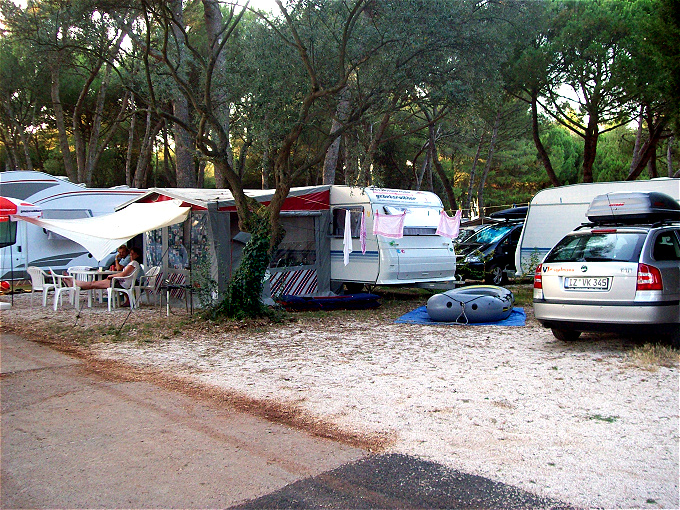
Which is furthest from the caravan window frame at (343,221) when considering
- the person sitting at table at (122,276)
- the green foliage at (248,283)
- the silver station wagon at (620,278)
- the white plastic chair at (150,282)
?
the silver station wagon at (620,278)

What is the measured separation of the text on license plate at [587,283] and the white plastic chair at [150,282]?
8.20 meters

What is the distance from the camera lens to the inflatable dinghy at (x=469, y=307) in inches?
399

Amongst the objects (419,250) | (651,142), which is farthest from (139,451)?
(651,142)

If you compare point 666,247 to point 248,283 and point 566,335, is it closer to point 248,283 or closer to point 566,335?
point 566,335

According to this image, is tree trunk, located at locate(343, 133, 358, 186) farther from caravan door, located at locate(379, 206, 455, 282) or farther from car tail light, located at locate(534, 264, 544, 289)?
car tail light, located at locate(534, 264, 544, 289)

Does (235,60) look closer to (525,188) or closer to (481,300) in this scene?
(481,300)

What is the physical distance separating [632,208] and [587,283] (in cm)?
153

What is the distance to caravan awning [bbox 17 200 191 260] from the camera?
35.2 ft

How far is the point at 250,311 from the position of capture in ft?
33.9

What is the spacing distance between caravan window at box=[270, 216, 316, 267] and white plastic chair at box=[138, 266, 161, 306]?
2375 mm

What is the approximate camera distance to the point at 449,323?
10.2 meters

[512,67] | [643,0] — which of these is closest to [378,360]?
[512,67]

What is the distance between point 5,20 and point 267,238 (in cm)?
771

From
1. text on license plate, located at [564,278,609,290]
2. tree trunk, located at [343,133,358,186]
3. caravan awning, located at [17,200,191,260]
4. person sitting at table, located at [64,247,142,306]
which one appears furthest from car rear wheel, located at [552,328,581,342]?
person sitting at table, located at [64,247,142,306]
